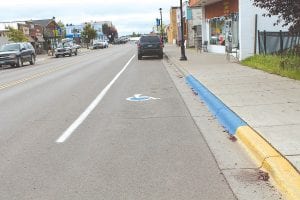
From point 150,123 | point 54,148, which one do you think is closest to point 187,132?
point 150,123

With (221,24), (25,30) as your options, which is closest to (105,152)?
(221,24)

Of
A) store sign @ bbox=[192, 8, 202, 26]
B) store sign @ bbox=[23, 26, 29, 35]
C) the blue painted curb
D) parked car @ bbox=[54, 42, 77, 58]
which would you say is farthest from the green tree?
the blue painted curb

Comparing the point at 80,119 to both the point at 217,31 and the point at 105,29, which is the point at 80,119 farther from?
the point at 105,29

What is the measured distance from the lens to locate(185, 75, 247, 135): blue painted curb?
28.1 ft

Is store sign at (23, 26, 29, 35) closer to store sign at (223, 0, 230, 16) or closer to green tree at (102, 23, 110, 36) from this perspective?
store sign at (223, 0, 230, 16)

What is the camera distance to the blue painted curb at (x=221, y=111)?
8.55 metres

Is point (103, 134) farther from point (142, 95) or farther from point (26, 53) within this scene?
point (26, 53)

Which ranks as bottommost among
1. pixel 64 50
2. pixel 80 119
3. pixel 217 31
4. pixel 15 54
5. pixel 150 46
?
pixel 64 50

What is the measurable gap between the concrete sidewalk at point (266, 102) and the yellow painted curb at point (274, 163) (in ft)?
0.37

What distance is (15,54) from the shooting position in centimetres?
3647

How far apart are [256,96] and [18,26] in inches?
2354

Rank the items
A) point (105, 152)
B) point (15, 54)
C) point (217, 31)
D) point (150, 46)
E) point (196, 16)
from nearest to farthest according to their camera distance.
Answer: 1. point (105, 152)
2. point (150, 46)
3. point (217, 31)
4. point (15, 54)
5. point (196, 16)

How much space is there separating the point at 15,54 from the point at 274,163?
1298 inches

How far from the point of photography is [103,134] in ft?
28.5
